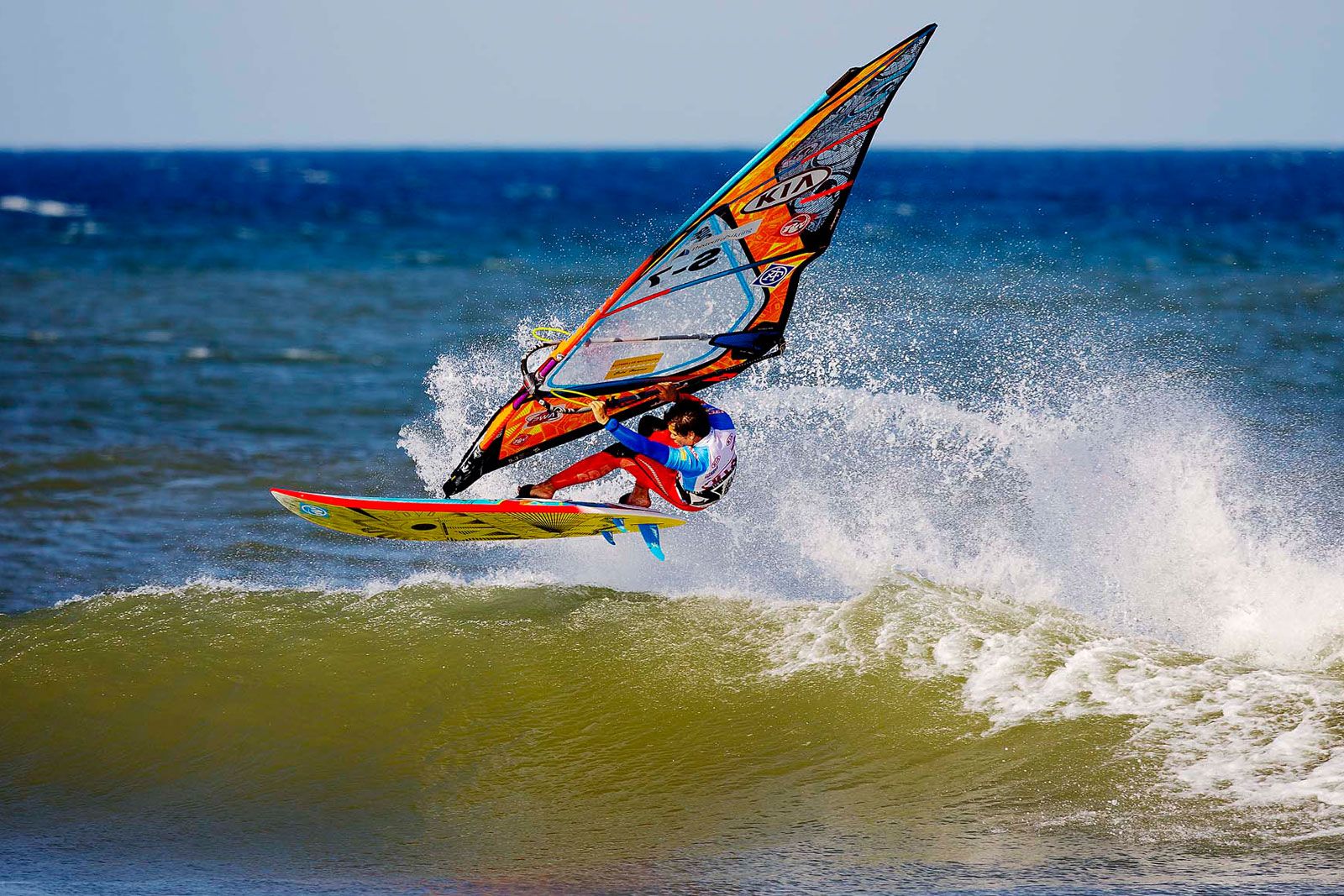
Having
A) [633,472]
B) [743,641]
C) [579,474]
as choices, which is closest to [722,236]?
[633,472]

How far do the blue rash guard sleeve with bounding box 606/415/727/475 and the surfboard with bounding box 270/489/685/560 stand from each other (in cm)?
26

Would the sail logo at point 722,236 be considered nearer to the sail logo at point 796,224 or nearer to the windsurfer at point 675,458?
the sail logo at point 796,224

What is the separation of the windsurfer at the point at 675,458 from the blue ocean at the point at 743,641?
92 centimetres

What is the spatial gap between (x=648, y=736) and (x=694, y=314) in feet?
7.07

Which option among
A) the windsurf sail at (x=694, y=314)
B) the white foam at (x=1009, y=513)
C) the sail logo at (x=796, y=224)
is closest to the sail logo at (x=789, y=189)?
the windsurf sail at (x=694, y=314)

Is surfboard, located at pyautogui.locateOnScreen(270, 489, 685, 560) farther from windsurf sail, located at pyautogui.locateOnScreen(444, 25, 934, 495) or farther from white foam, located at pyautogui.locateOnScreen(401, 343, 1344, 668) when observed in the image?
white foam, located at pyautogui.locateOnScreen(401, 343, 1344, 668)

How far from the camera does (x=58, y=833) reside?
538cm

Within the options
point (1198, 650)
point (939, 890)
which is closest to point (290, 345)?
point (1198, 650)

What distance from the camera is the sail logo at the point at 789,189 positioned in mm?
6574

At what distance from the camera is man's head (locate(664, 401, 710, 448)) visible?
21.9ft

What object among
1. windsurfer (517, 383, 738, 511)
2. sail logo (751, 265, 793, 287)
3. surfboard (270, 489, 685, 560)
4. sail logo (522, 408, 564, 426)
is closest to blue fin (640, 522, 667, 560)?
surfboard (270, 489, 685, 560)

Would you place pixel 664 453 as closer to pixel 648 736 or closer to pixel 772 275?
pixel 772 275

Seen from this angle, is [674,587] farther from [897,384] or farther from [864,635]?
[897,384]

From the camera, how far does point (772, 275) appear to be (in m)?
6.97
